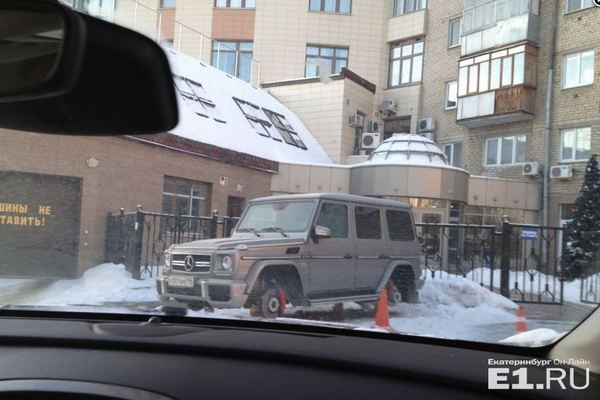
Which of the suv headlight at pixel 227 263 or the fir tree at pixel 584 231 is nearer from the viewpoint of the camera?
the fir tree at pixel 584 231

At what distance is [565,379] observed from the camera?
78.3 inches

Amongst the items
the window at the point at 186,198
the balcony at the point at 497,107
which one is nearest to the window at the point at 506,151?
the balcony at the point at 497,107

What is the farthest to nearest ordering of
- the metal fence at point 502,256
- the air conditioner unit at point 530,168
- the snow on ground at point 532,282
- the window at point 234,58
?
1. the window at point 234,58
2. the air conditioner unit at point 530,168
3. the metal fence at point 502,256
4. the snow on ground at point 532,282

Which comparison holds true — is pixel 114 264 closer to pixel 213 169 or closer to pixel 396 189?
pixel 213 169

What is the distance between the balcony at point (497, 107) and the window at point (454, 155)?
7.6 inches

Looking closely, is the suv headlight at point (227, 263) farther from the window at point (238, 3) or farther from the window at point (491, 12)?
the window at point (491, 12)

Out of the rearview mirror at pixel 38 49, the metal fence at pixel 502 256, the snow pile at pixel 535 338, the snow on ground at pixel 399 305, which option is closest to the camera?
the rearview mirror at pixel 38 49

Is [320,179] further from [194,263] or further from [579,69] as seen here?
[579,69]

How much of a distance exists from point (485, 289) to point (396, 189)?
824 millimetres

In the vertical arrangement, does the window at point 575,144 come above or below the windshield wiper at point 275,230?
above

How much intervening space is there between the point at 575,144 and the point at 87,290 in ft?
9.56

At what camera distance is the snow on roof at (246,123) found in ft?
12.0

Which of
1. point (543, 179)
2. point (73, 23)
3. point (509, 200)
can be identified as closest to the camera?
point (73, 23)

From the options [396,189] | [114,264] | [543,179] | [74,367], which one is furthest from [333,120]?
[74,367]
